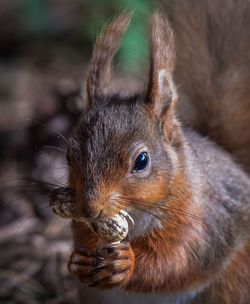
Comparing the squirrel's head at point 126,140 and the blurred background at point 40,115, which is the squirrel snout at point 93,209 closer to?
the squirrel's head at point 126,140

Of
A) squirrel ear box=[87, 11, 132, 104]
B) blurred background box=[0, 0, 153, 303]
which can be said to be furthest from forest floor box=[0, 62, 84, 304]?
squirrel ear box=[87, 11, 132, 104]

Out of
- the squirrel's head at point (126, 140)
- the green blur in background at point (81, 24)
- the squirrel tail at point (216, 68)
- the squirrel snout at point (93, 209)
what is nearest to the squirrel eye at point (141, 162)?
the squirrel's head at point (126, 140)

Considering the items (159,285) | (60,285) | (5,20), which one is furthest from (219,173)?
(5,20)

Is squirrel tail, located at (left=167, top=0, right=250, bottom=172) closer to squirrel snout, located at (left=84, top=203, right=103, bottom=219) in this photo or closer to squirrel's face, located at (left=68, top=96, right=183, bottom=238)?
squirrel's face, located at (left=68, top=96, right=183, bottom=238)

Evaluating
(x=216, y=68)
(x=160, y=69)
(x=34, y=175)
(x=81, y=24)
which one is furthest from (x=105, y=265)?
(x=81, y=24)

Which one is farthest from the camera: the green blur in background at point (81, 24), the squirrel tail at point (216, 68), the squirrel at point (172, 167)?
the green blur in background at point (81, 24)

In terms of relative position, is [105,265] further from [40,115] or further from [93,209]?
[40,115]

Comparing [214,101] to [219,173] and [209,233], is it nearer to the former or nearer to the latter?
[219,173]
